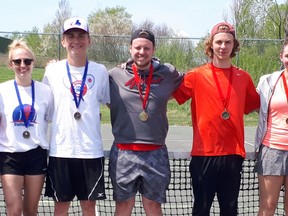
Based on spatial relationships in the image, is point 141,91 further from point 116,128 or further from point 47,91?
point 47,91

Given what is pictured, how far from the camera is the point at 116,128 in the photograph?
4539mm

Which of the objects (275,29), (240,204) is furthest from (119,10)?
(240,204)

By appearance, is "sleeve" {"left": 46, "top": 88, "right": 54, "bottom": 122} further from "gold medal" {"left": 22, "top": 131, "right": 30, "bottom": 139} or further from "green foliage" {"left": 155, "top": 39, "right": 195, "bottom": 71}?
"green foliage" {"left": 155, "top": 39, "right": 195, "bottom": 71}

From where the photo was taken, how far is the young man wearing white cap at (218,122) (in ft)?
14.8

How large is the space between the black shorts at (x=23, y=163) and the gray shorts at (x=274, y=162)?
6.16ft

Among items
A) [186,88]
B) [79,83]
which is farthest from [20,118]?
[186,88]

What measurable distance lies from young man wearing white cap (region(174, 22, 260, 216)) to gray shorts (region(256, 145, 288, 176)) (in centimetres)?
21

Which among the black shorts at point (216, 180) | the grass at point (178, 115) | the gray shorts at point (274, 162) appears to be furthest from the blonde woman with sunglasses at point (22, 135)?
the grass at point (178, 115)

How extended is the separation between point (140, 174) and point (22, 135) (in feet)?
3.33

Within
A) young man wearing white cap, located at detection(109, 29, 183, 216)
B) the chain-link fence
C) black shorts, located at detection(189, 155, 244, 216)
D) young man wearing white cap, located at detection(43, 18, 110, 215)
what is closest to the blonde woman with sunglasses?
young man wearing white cap, located at detection(43, 18, 110, 215)

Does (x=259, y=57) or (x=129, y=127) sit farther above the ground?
(x=259, y=57)

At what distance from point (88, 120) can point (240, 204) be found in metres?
3.11

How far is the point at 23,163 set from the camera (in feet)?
14.2

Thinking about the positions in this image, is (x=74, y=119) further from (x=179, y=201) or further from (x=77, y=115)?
(x=179, y=201)
